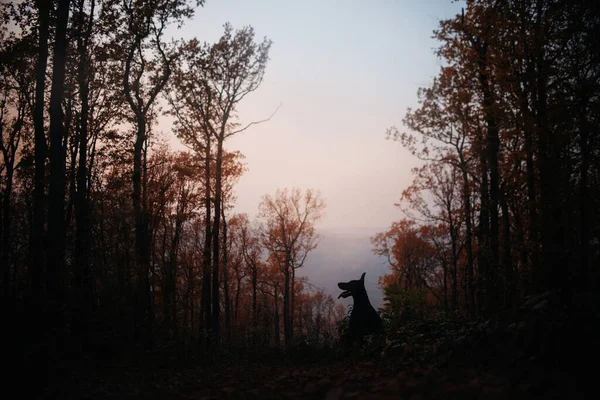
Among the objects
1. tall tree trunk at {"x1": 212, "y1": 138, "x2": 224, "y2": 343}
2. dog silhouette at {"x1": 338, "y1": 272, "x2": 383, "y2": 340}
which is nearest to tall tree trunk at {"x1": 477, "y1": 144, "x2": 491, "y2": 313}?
dog silhouette at {"x1": 338, "y1": 272, "x2": 383, "y2": 340}

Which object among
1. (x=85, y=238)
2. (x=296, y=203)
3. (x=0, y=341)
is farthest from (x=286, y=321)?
(x=0, y=341)

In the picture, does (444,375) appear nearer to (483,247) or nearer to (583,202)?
(583,202)

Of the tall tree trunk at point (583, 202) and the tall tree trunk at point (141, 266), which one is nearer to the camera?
the tall tree trunk at point (583, 202)

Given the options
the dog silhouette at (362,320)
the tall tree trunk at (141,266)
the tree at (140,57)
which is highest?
the tree at (140,57)

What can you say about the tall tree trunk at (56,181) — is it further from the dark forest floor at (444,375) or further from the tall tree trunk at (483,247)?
the tall tree trunk at (483,247)

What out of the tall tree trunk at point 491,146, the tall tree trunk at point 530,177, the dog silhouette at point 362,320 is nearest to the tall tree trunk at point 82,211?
the dog silhouette at point 362,320

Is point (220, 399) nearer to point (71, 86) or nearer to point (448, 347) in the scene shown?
point (448, 347)

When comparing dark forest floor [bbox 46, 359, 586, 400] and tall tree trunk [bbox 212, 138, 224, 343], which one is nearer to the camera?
dark forest floor [bbox 46, 359, 586, 400]

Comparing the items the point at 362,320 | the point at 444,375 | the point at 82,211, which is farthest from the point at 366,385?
the point at 82,211

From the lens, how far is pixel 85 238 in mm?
10531

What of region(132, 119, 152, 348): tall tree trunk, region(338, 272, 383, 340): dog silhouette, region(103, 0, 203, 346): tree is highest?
region(103, 0, 203, 346): tree

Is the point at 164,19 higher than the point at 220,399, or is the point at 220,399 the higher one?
the point at 164,19

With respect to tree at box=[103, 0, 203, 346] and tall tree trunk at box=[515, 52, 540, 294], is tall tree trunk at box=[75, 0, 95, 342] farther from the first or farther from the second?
tall tree trunk at box=[515, 52, 540, 294]

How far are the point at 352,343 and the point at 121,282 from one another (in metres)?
6.09
